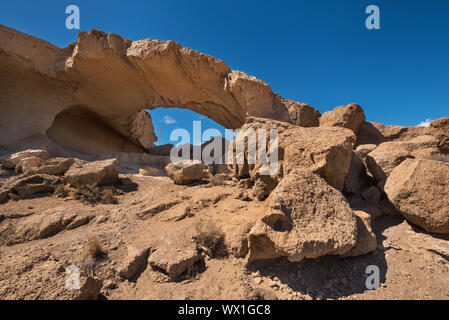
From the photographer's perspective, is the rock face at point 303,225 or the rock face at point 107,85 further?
the rock face at point 107,85

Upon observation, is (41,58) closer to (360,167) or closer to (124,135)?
(124,135)

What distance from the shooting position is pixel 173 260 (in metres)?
2.14

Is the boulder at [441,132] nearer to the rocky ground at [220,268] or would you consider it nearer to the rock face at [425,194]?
the rock face at [425,194]

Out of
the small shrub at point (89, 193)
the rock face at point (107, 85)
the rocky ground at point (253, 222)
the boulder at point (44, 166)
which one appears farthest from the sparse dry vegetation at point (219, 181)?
the boulder at point (44, 166)

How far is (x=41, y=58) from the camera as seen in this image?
783cm

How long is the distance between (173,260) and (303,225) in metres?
1.43

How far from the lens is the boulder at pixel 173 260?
6.82ft

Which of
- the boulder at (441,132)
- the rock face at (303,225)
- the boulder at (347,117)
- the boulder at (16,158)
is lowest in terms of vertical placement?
the rock face at (303,225)

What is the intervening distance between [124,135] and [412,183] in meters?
12.7

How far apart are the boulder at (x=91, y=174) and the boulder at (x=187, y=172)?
4.58 feet

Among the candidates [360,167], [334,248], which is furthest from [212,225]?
[360,167]

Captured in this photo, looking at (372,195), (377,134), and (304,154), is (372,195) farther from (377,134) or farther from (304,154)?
(377,134)

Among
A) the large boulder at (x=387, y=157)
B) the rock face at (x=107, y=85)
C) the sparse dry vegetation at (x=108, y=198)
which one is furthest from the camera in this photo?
the rock face at (x=107, y=85)

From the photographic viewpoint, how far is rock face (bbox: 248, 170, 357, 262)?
6.19 feet
